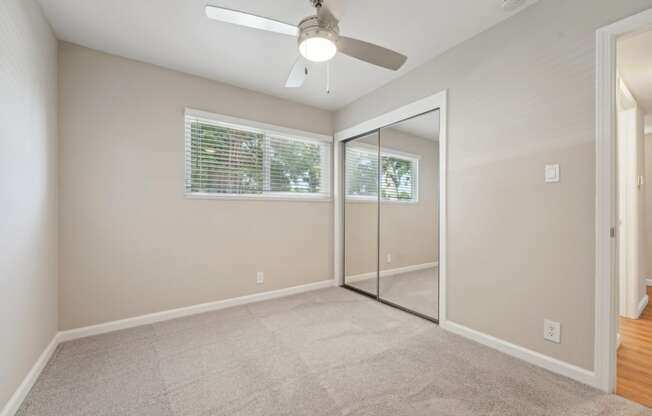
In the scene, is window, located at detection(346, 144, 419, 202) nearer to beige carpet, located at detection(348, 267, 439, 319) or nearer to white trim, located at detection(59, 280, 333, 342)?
beige carpet, located at detection(348, 267, 439, 319)

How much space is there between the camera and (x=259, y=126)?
3.24m

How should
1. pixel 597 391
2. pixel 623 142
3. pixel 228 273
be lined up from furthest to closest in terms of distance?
pixel 228 273, pixel 623 142, pixel 597 391

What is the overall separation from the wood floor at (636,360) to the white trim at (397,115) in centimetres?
232

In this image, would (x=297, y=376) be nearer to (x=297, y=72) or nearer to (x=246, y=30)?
(x=297, y=72)

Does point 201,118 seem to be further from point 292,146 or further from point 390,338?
point 390,338

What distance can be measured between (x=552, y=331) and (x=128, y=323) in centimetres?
336

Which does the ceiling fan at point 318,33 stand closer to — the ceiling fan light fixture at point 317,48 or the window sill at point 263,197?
the ceiling fan light fixture at point 317,48

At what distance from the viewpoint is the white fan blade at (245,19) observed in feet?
4.78

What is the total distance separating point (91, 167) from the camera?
238cm

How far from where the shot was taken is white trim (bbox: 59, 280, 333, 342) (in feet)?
7.66

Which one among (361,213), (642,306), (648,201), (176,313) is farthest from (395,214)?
(648,201)

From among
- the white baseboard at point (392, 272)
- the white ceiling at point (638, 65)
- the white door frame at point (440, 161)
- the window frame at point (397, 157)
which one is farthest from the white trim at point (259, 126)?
the white ceiling at point (638, 65)

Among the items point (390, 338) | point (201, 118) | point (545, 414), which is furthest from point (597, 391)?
point (201, 118)

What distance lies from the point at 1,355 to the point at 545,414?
9.08 feet
